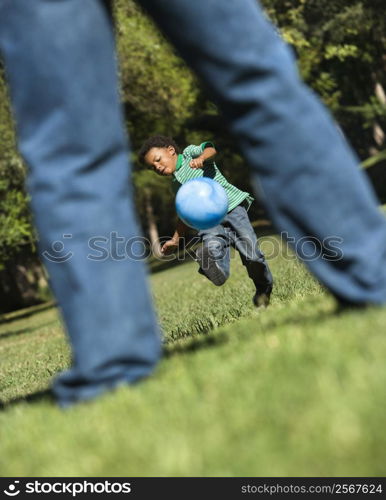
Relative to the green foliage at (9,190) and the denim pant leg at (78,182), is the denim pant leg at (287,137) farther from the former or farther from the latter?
the green foliage at (9,190)

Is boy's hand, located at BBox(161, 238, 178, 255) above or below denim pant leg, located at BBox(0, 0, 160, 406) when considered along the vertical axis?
below

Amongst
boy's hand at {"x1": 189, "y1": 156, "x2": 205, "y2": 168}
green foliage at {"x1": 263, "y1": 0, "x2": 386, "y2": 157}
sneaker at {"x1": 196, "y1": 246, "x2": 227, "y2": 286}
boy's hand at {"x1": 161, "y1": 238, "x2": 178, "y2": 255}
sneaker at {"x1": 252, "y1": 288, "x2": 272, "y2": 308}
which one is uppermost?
green foliage at {"x1": 263, "y1": 0, "x2": 386, "y2": 157}

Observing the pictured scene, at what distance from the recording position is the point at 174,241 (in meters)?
6.96

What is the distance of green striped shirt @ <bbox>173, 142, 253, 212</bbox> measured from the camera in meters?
7.12

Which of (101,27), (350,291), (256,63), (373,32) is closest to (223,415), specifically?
(350,291)

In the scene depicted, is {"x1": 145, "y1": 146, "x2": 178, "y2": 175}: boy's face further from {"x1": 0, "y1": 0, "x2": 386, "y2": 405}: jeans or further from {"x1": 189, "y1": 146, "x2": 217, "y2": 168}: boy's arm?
{"x1": 0, "y1": 0, "x2": 386, "y2": 405}: jeans

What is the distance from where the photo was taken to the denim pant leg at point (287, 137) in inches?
110

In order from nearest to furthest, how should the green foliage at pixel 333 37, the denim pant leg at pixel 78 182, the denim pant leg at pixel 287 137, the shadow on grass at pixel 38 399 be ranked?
the denim pant leg at pixel 78 182
the denim pant leg at pixel 287 137
the shadow on grass at pixel 38 399
the green foliage at pixel 333 37

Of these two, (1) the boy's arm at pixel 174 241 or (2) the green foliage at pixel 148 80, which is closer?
(1) the boy's arm at pixel 174 241

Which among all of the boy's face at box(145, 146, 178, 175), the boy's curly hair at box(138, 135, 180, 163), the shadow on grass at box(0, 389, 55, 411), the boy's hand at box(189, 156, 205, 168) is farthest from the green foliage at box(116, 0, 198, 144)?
the shadow on grass at box(0, 389, 55, 411)

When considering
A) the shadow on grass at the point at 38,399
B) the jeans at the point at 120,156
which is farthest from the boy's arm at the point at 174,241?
the jeans at the point at 120,156

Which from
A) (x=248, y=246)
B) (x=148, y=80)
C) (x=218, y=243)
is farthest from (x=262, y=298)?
(x=148, y=80)

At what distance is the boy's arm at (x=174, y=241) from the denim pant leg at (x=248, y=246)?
358mm
